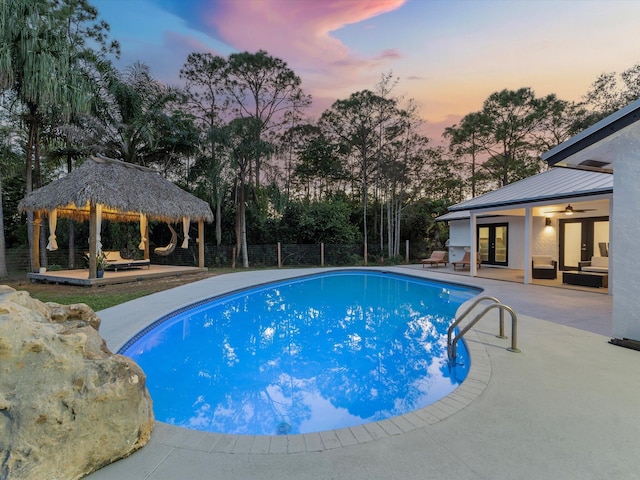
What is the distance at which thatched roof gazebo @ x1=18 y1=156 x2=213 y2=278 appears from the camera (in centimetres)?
1005

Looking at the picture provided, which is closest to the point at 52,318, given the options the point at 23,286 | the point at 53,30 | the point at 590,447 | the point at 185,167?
the point at 590,447

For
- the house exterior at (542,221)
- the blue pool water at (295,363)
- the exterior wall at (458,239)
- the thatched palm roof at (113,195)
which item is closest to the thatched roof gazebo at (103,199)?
the thatched palm roof at (113,195)

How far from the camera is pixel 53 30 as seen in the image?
10023mm

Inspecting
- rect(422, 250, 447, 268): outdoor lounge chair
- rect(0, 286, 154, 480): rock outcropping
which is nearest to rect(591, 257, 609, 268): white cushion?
rect(422, 250, 447, 268): outdoor lounge chair

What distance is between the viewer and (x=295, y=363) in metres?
4.83

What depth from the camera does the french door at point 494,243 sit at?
14.8 meters

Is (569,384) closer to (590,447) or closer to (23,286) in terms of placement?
(590,447)

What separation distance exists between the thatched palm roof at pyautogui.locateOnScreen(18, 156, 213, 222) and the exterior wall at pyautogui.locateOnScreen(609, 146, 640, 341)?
12.4m

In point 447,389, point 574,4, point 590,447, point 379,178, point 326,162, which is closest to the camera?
point 590,447

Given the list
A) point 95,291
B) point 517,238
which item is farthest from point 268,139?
point 517,238

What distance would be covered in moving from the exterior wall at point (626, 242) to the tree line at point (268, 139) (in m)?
13.0

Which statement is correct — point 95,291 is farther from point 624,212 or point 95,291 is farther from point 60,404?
point 624,212

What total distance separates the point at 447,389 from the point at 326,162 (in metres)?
18.0

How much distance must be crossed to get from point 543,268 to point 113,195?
1451 centimetres
